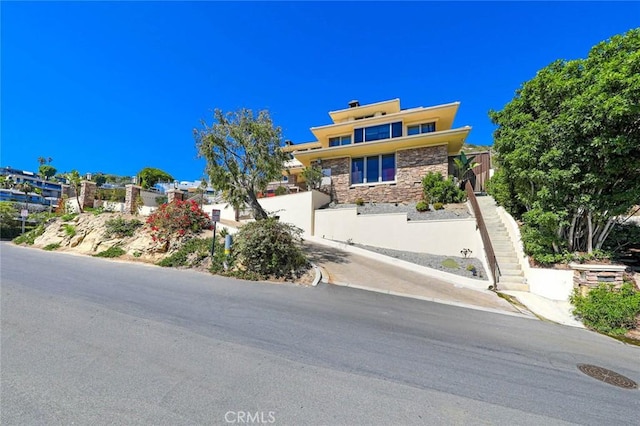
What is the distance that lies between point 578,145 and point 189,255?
528 inches

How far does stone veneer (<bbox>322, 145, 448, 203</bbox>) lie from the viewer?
17.5 meters

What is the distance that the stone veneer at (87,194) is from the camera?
18734mm

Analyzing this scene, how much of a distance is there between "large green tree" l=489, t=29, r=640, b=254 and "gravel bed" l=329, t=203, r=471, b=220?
456 centimetres

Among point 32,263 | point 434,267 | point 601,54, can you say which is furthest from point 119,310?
point 601,54

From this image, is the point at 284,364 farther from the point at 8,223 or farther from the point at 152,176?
the point at 152,176

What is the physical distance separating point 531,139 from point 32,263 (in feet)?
59.3

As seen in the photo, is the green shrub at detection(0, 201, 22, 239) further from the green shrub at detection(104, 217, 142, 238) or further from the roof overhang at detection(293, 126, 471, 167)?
the roof overhang at detection(293, 126, 471, 167)

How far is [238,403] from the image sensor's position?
2.68m

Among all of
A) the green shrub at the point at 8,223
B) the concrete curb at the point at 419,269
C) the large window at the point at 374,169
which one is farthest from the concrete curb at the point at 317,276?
the green shrub at the point at 8,223

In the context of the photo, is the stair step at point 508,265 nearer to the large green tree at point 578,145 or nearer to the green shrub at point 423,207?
A: the large green tree at point 578,145

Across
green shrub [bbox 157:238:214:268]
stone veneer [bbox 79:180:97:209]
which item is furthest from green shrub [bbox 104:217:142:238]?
stone veneer [bbox 79:180:97:209]

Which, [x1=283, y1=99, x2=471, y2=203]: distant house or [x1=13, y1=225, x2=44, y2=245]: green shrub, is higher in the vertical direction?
[x1=283, y1=99, x2=471, y2=203]: distant house

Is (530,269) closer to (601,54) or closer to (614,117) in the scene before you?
(614,117)

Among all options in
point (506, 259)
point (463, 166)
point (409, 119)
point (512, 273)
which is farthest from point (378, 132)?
point (512, 273)
